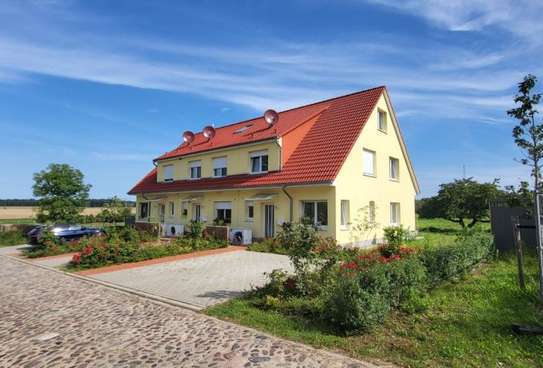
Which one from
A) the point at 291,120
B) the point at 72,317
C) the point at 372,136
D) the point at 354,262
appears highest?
the point at 291,120

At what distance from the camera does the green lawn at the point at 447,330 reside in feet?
15.6

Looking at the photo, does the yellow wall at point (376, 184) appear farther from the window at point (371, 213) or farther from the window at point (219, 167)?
the window at point (219, 167)

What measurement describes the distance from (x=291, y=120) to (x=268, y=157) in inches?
154

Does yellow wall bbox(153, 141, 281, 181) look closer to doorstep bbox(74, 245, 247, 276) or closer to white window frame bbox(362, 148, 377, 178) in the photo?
white window frame bbox(362, 148, 377, 178)

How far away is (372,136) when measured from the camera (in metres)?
20.3

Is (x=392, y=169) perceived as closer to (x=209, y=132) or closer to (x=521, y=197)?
(x=521, y=197)

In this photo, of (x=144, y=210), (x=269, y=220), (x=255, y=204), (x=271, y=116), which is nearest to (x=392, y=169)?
(x=271, y=116)

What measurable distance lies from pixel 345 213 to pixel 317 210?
151cm

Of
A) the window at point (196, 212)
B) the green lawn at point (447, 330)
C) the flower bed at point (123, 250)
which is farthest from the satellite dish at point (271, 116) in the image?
the green lawn at point (447, 330)

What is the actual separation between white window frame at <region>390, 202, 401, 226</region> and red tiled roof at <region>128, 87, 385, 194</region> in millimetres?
6457

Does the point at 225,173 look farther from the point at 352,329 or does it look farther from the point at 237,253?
the point at 352,329

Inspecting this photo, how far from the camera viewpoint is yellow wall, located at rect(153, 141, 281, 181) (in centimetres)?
1995

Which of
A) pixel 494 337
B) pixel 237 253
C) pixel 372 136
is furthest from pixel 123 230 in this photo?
pixel 494 337

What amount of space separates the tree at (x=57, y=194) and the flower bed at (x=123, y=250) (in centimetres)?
1806
